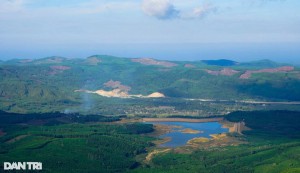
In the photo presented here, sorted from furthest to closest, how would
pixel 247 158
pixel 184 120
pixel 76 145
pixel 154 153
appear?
pixel 184 120 → pixel 154 153 → pixel 76 145 → pixel 247 158

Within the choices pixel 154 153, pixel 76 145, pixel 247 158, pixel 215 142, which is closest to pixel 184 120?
pixel 215 142

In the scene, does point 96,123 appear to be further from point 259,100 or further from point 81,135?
point 259,100

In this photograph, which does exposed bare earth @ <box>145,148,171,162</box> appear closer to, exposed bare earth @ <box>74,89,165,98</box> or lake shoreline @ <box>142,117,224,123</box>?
lake shoreline @ <box>142,117,224,123</box>

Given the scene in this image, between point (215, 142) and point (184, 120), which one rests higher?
point (184, 120)

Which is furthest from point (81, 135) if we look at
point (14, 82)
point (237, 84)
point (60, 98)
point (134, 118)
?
point (237, 84)

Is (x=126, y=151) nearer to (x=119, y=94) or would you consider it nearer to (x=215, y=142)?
(x=215, y=142)

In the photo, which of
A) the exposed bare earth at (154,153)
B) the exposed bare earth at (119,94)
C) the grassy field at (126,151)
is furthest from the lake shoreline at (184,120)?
the exposed bare earth at (119,94)
